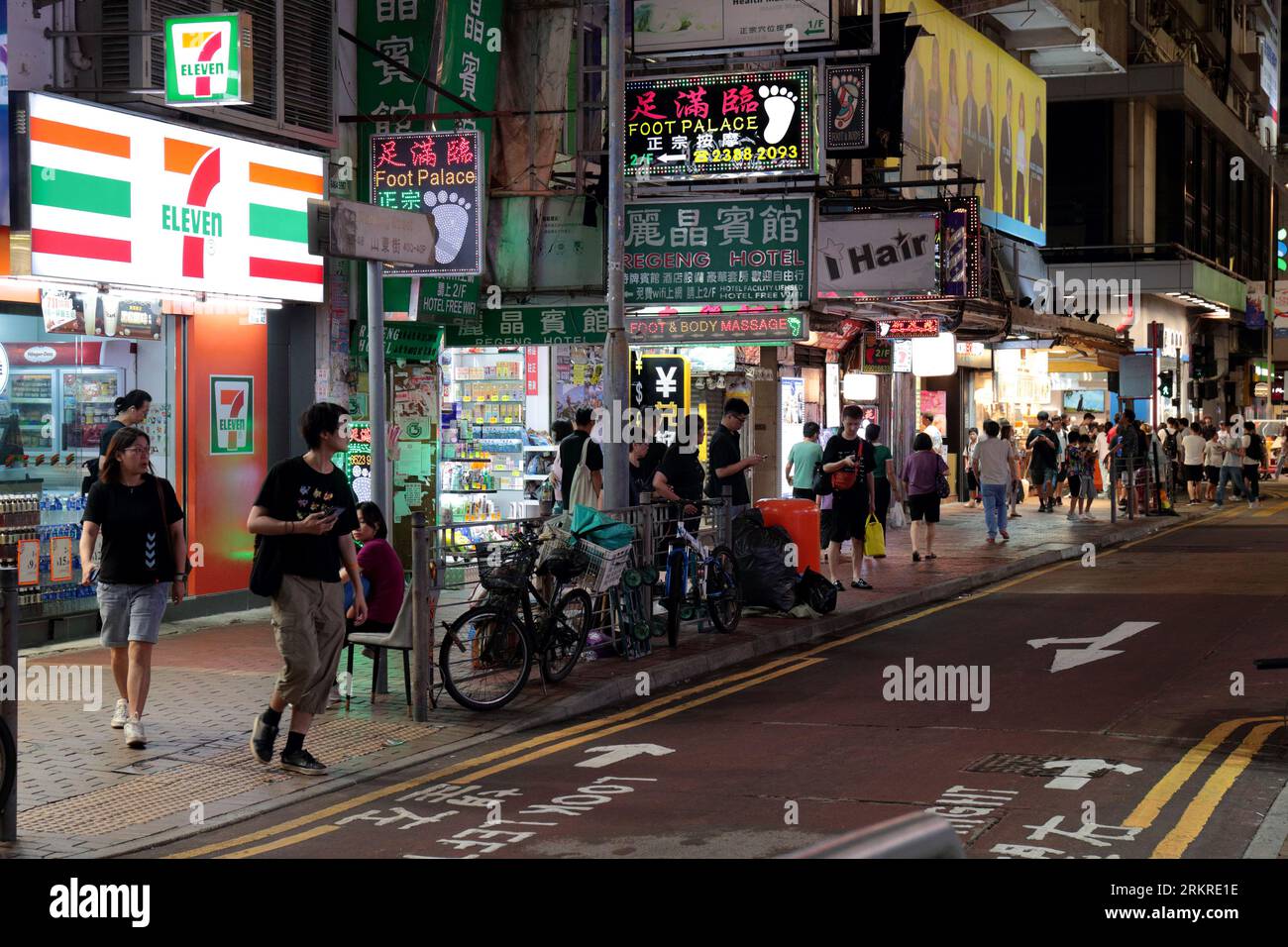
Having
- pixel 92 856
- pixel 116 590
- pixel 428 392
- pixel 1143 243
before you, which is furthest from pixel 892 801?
pixel 1143 243

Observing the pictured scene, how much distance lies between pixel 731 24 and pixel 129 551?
11788 mm

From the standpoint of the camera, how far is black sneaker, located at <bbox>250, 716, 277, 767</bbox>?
874cm

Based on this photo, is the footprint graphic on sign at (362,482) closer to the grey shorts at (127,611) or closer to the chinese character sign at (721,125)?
the chinese character sign at (721,125)

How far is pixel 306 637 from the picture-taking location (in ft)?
28.2

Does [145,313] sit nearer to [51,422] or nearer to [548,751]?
[51,422]

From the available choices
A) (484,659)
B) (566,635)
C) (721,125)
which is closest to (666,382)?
(721,125)

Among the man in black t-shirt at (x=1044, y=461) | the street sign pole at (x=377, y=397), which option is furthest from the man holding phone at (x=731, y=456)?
the man in black t-shirt at (x=1044, y=461)

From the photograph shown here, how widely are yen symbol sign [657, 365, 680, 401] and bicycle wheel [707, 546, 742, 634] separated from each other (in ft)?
26.4

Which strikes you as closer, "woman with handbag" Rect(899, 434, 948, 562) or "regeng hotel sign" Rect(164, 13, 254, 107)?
"regeng hotel sign" Rect(164, 13, 254, 107)

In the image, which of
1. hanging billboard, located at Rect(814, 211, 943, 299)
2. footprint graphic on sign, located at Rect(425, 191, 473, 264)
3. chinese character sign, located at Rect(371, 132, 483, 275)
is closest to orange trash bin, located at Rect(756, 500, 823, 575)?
chinese character sign, located at Rect(371, 132, 483, 275)

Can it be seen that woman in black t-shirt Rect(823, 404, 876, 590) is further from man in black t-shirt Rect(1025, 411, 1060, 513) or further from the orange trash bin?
man in black t-shirt Rect(1025, 411, 1060, 513)

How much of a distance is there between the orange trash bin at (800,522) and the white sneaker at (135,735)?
6.89 metres

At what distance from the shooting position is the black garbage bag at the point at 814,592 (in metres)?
14.7

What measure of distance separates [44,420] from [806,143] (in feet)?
29.6
